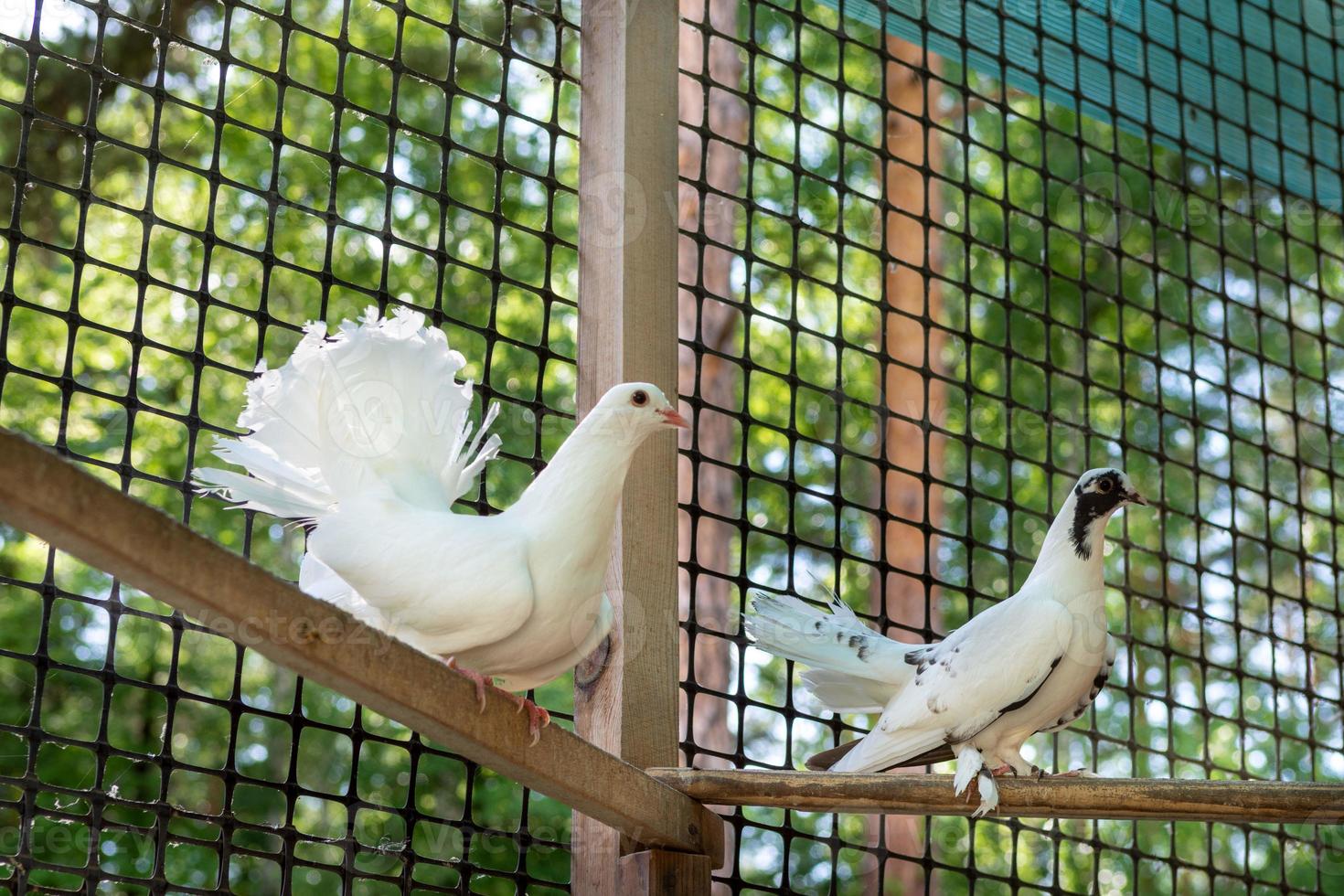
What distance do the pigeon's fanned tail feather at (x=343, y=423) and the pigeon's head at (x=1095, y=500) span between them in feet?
3.83

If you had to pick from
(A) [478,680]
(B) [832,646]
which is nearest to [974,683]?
(B) [832,646]

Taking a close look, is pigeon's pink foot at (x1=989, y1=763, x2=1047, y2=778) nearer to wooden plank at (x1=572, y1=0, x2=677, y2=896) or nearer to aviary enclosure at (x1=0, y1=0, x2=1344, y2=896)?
aviary enclosure at (x1=0, y1=0, x2=1344, y2=896)

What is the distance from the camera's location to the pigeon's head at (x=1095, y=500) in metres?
2.83

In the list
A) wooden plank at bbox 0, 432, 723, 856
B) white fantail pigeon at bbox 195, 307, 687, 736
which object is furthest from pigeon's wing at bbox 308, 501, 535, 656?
wooden plank at bbox 0, 432, 723, 856

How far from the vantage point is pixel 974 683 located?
265cm

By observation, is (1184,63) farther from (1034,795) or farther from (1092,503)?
(1034,795)

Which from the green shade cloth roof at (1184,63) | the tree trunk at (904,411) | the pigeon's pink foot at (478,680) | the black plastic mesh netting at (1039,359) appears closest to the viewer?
the pigeon's pink foot at (478,680)

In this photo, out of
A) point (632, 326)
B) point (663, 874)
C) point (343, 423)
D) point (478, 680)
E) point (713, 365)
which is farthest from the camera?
point (713, 365)

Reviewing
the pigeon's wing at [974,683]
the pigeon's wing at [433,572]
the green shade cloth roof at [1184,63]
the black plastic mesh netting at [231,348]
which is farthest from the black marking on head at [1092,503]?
the black plastic mesh netting at [231,348]

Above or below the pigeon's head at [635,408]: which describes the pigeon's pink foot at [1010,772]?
below

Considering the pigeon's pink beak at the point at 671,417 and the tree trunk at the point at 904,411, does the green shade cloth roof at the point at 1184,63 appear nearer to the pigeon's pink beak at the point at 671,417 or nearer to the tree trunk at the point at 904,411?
the pigeon's pink beak at the point at 671,417

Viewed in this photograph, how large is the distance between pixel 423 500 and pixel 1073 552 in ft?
3.90

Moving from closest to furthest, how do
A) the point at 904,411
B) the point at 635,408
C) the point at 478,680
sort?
the point at 478,680 < the point at 635,408 < the point at 904,411

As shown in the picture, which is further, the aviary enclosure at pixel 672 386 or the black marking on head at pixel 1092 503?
the black marking on head at pixel 1092 503
